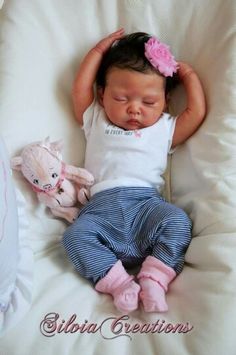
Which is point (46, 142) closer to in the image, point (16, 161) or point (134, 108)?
point (16, 161)

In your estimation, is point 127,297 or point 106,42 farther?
point 106,42

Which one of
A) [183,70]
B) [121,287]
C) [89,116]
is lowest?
[121,287]

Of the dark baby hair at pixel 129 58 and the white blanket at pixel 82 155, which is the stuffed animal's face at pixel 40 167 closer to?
the white blanket at pixel 82 155

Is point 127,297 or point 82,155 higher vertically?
point 82,155

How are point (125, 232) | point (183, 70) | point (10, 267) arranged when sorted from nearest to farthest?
point (10, 267), point (125, 232), point (183, 70)

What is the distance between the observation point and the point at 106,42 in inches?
46.3

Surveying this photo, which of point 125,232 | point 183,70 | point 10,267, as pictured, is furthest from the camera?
point 183,70

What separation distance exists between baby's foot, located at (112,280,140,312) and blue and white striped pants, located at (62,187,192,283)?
5 centimetres

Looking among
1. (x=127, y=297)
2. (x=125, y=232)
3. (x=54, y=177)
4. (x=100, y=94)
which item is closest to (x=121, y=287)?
(x=127, y=297)

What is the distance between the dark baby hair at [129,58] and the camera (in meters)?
1.12

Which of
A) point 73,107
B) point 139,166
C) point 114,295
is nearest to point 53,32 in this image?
point 73,107

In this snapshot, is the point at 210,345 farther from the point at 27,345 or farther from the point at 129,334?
the point at 27,345

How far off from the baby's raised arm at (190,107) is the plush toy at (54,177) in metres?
0.26

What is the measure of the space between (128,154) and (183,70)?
257 millimetres
